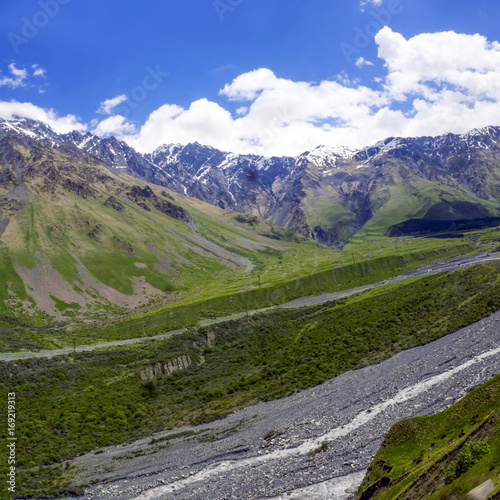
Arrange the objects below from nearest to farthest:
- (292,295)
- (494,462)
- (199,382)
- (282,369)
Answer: (494,462)
(282,369)
(199,382)
(292,295)

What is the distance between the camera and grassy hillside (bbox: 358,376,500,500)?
16.7 meters

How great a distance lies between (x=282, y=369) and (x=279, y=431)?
3202 centimetres

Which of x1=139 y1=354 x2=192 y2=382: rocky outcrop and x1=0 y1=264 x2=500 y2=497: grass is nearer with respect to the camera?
x1=0 y1=264 x2=500 y2=497: grass

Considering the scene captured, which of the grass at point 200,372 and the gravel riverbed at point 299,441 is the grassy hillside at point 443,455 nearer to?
the gravel riverbed at point 299,441

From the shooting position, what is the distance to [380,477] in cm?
2420

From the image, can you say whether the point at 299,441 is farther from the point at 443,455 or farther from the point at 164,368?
the point at 164,368

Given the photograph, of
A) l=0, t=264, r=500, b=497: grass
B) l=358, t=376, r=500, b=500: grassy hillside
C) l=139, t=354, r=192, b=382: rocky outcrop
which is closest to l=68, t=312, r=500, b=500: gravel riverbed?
l=0, t=264, r=500, b=497: grass

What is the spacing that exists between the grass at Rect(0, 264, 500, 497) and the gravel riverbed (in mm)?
5387

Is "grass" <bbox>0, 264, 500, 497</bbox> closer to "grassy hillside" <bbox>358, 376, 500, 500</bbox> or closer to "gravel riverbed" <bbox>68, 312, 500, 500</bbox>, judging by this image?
"gravel riverbed" <bbox>68, 312, 500, 500</bbox>

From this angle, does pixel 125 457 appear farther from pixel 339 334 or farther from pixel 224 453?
pixel 339 334

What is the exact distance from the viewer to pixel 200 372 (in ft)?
306

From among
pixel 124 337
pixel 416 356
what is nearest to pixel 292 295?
pixel 124 337

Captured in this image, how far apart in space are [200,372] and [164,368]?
8759 mm

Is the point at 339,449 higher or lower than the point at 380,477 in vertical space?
lower
